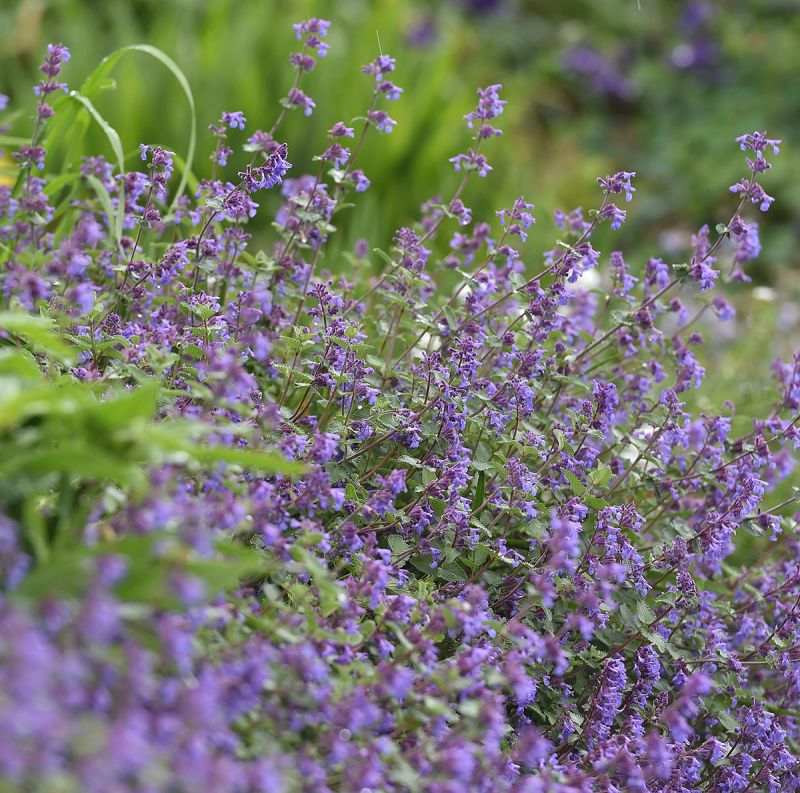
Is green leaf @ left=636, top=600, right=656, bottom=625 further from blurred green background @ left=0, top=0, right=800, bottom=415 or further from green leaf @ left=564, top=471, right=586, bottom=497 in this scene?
blurred green background @ left=0, top=0, right=800, bottom=415

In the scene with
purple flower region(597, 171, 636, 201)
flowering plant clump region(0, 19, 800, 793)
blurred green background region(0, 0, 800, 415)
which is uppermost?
blurred green background region(0, 0, 800, 415)

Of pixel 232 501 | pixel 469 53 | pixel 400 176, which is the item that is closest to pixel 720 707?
pixel 232 501

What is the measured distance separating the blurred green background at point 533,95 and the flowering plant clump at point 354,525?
39.4 inches

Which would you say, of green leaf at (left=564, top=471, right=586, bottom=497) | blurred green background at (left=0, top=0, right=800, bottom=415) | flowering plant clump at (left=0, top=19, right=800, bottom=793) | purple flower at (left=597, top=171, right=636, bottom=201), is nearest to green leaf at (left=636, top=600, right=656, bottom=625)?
flowering plant clump at (left=0, top=19, right=800, bottom=793)

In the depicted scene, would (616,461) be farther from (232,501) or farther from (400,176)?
(400,176)

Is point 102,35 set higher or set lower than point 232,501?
higher

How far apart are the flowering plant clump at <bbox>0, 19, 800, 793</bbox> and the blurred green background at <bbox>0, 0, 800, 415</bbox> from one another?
1.00 metres

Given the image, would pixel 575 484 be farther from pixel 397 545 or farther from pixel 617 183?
pixel 617 183

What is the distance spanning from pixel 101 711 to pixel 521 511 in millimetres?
1100

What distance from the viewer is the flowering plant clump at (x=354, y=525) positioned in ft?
5.28

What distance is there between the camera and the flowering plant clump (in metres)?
1.61

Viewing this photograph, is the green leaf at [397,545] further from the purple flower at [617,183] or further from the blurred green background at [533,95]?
the blurred green background at [533,95]

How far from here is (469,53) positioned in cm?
935

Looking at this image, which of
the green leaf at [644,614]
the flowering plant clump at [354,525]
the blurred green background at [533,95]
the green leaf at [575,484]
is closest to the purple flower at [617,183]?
the flowering plant clump at [354,525]
